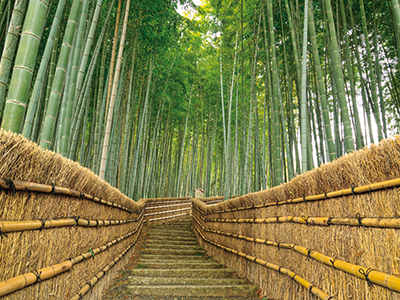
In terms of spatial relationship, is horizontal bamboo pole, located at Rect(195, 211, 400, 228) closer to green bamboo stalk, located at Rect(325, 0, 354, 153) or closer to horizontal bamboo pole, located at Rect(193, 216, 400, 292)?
horizontal bamboo pole, located at Rect(193, 216, 400, 292)

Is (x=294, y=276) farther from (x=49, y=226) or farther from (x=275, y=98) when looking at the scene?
(x=275, y=98)

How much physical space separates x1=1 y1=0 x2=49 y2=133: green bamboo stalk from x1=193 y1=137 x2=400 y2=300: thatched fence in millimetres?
1646

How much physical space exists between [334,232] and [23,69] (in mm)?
1813

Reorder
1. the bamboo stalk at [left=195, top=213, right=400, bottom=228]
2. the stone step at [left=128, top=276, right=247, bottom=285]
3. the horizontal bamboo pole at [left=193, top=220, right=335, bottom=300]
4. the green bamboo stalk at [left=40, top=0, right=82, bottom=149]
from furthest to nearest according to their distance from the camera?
the stone step at [left=128, top=276, right=247, bottom=285] → the green bamboo stalk at [left=40, top=0, right=82, bottom=149] → the horizontal bamboo pole at [left=193, top=220, right=335, bottom=300] → the bamboo stalk at [left=195, top=213, right=400, bottom=228]

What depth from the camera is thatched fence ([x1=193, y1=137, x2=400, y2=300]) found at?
3.51 feet

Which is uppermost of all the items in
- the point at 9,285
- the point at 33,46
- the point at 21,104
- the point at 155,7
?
the point at 155,7

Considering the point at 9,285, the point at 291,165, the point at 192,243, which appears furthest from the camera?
the point at 192,243

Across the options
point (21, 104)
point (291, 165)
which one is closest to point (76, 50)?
point (21, 104)

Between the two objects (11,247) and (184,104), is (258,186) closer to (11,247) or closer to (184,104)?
(184,104)

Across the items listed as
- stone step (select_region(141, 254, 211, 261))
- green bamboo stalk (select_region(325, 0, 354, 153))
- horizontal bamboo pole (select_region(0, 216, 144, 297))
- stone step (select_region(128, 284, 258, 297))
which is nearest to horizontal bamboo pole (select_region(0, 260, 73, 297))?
horizontal bamboo pole (select_region(0, 216, 144, 297))

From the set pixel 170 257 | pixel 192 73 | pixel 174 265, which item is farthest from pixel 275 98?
pixel 192 73

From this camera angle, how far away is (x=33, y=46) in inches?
55.4

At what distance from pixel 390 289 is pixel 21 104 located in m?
1.81

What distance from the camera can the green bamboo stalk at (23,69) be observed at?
1.33m
